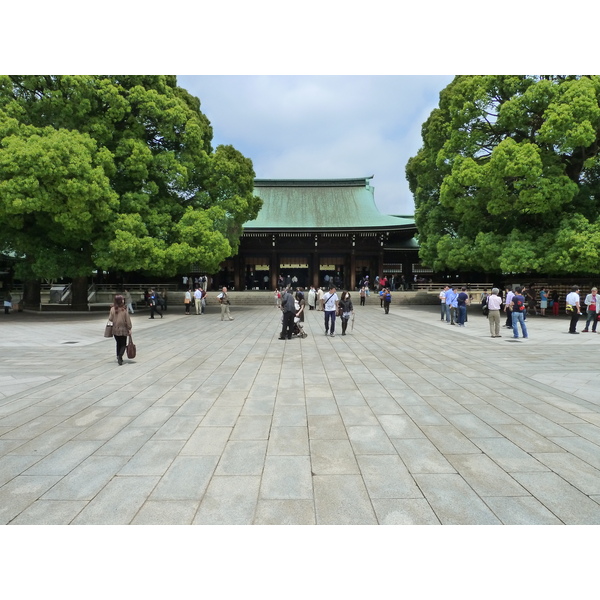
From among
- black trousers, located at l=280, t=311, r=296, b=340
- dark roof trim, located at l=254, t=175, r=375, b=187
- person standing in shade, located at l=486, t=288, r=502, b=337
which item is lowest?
black trousers, located at l=280, t=311, r=296, b=340

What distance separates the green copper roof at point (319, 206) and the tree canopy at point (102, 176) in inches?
475

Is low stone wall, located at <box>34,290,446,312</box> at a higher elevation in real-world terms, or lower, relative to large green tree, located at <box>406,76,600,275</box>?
lower

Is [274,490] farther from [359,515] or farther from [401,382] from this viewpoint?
[401,382]

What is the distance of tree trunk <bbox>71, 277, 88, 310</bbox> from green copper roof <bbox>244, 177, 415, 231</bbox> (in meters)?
13.3

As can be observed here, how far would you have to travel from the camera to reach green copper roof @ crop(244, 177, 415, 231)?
33688 millimetres

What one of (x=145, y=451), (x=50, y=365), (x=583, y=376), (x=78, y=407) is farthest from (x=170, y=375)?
(x=583, y=376)

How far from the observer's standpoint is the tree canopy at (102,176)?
1588 centimetres

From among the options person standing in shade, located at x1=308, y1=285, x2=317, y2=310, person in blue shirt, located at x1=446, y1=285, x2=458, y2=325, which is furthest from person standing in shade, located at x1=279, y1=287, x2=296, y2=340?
person standing in shade, located at x1=308, y1=285, x2=317, y2=310

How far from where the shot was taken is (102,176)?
660 inches

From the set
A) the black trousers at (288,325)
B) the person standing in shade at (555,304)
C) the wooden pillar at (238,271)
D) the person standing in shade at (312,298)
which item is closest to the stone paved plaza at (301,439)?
the black trousers at (288,325)

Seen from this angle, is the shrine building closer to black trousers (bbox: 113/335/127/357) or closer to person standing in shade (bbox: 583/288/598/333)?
person standing in shade (bbox: 583/288/598/333)

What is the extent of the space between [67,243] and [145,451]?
16.9 m

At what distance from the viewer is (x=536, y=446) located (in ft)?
14.4

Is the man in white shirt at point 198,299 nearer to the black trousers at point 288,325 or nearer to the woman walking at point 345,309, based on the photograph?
the black trousers at point 288,325
